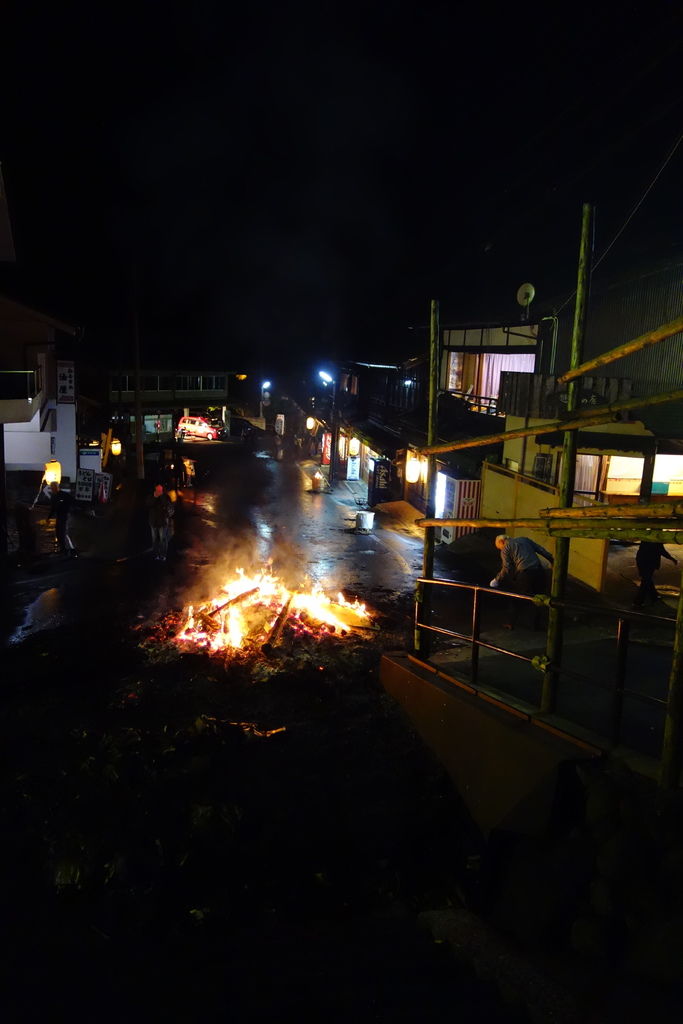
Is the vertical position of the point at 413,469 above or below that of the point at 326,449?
below

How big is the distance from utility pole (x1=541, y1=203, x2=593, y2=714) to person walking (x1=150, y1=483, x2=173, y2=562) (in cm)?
1488

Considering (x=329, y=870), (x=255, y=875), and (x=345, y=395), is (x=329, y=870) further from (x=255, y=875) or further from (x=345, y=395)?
(x=345, y=395)

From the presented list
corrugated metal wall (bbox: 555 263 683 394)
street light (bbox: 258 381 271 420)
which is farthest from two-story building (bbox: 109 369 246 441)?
corrugated metal wall (bbox: 555 263 683 394)

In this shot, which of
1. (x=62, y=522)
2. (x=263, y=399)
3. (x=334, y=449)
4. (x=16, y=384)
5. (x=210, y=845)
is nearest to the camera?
(x=210, y=845)

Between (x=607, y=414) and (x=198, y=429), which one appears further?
(x=198, y=429)

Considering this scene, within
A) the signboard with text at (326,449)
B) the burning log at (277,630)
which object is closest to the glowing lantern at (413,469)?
the burning log at (277,630)

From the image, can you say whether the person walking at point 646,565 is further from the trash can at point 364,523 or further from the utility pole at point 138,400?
the utility pole at point 138,400

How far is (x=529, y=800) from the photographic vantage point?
Result: 19.9ft

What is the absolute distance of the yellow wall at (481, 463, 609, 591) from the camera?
1555 cm

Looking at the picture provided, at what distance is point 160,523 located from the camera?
19.4 metres

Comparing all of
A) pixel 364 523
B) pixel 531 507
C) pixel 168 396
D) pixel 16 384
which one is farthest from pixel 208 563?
pixel 168 396

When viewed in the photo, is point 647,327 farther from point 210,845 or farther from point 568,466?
point 210,845

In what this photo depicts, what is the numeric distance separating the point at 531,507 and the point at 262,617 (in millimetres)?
8990

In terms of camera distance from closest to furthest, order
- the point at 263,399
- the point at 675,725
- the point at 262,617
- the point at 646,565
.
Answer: the point at 675,725 < the point at 646,565 < the point at 262,617 < the point at 263,399
